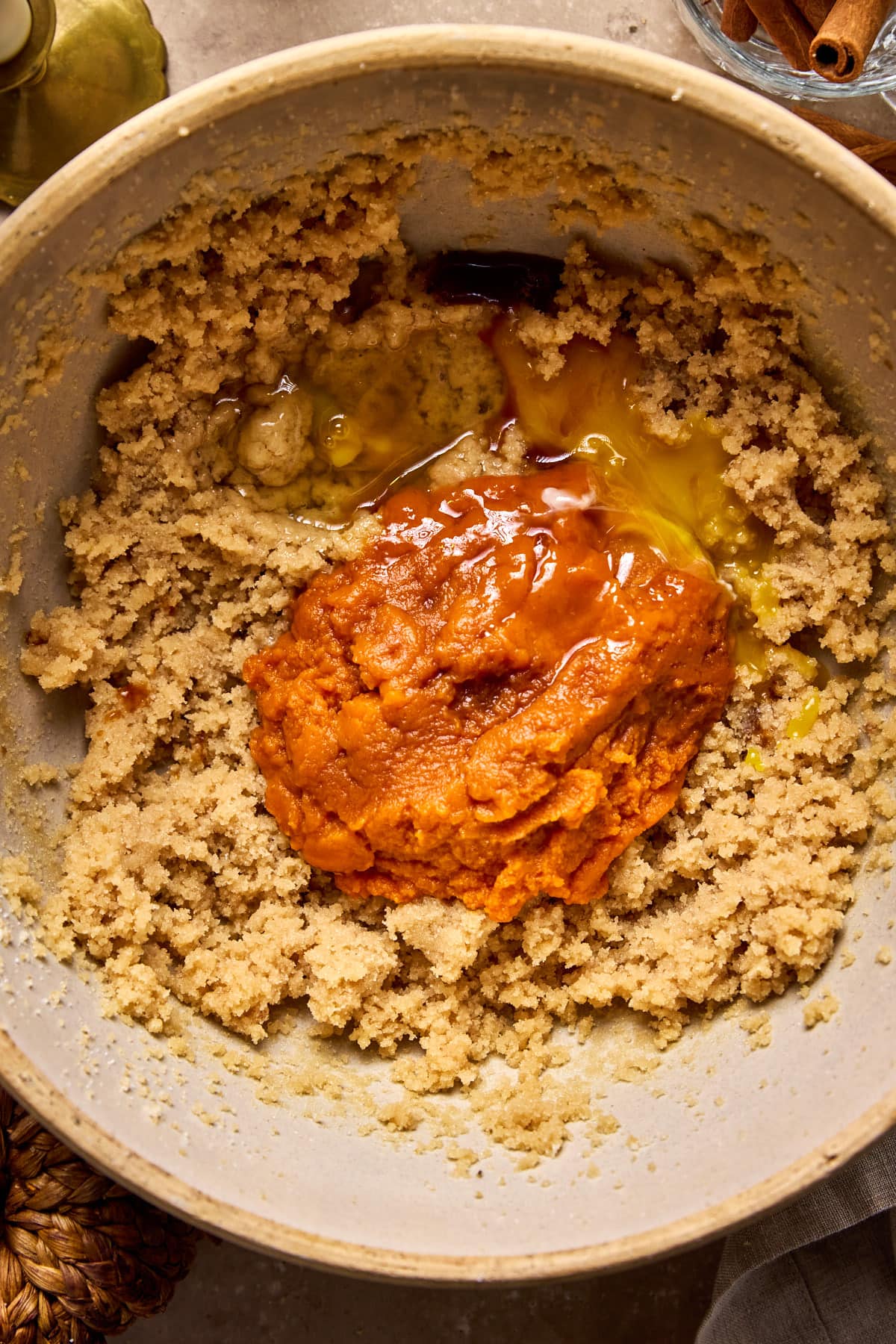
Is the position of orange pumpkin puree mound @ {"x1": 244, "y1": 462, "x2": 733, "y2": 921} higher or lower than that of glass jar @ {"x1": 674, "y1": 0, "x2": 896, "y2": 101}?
lower

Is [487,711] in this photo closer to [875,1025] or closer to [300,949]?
[300,949]

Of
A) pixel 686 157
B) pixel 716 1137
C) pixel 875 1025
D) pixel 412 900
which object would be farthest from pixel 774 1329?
pixel 686 157

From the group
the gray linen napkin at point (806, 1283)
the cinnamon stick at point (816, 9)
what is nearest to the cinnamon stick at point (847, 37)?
the cinnamon stick at point (816, 9)

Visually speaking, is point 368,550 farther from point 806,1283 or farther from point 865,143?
point 806,1283

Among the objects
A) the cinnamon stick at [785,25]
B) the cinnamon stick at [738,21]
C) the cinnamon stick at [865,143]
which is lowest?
the cinnamon stick at [865,143]

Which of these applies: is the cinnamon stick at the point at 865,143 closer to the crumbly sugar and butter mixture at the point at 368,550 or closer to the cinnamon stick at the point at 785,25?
the cinnamon stick at the point at 785,25

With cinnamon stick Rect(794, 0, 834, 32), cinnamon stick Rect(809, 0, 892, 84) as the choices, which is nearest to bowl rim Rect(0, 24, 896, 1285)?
cinnamon stick Rect(809, 0, 892, 84)

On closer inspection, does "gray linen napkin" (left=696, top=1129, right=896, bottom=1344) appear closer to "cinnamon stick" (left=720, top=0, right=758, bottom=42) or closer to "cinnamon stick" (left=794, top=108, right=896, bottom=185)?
"cinnamon stick" (left=794, top=108, right=896, bottom=185)
